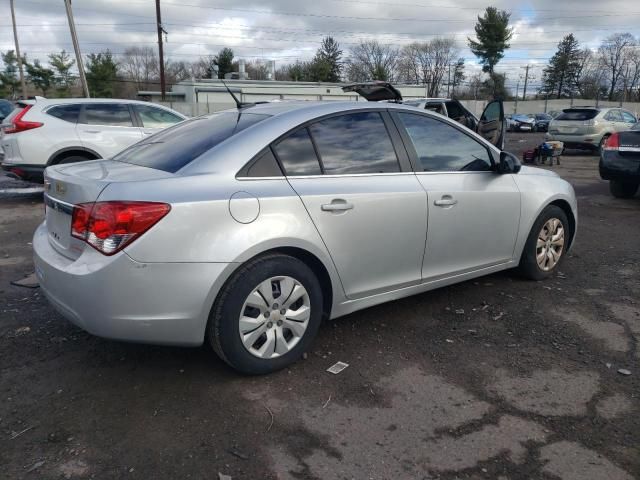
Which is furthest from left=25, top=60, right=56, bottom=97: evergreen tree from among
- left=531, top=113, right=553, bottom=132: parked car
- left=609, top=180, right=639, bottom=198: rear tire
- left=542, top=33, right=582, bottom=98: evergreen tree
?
left=542, top=33, right=582, bottom=98: evergreen tree

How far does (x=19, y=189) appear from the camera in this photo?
1038cm

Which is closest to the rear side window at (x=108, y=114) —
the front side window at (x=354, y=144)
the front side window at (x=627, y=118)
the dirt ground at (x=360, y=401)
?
the dirt ground at (x=360, y=401)

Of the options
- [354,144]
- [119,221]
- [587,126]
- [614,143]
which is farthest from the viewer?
[587,126]

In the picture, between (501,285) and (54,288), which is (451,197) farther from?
(54,288)

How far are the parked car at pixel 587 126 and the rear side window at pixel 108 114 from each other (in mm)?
13943

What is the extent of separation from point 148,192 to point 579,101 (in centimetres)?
6266

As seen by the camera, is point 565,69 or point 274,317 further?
point 565,69

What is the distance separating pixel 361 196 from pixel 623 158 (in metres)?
7.19

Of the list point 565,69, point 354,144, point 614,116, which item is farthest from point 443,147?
point 565,69

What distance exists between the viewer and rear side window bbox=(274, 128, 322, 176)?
316 centimetres

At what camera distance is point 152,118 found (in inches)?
377

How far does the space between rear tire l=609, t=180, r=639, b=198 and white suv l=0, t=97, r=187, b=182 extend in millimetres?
8536

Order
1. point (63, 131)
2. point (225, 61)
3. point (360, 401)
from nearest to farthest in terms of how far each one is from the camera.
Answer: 1. point (360, 401)
2. point (63, 131)
3. point (225, 61)

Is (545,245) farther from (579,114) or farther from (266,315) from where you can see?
(579,114)
